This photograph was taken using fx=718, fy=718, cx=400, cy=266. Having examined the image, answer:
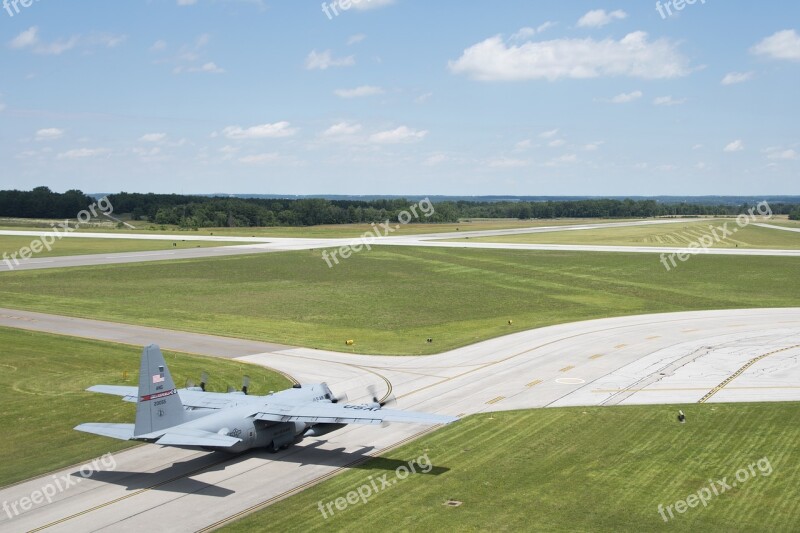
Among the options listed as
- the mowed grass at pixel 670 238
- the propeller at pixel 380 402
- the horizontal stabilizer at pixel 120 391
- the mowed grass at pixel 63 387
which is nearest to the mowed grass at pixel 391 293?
the mowed grass at pixel 63 387

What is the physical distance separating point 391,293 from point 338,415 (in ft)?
187

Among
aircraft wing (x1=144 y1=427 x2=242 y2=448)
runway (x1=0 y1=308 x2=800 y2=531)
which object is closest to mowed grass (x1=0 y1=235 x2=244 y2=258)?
runway (x1=0 y1=308 x2=800 y2=531)

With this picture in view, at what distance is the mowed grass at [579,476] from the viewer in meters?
28.0

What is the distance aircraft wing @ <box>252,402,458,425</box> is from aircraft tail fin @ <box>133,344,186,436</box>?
4.28 meters

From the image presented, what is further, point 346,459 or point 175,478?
point 346,459

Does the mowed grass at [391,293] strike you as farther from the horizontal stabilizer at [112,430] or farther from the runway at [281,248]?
the horizontal stabilizer at [112,430]

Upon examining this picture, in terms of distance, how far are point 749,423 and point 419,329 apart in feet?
110

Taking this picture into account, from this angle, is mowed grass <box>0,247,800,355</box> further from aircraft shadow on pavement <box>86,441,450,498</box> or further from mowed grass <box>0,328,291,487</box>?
aircraft shadow on pavement <box>86,441,450,498</box>

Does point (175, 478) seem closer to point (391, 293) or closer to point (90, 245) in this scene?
point (391, 293)

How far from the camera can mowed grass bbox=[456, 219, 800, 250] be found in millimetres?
154250

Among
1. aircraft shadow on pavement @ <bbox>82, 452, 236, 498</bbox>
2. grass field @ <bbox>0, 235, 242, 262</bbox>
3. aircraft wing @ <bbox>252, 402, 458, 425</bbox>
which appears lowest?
aircraft shadow on pavement @ <bbox>82, 452, 236, 498</bbox>

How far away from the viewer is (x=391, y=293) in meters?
89.9

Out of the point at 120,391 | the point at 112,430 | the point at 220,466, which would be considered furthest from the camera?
the point at 120,391

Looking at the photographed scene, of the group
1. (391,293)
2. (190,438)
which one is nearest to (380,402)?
(190,438)
